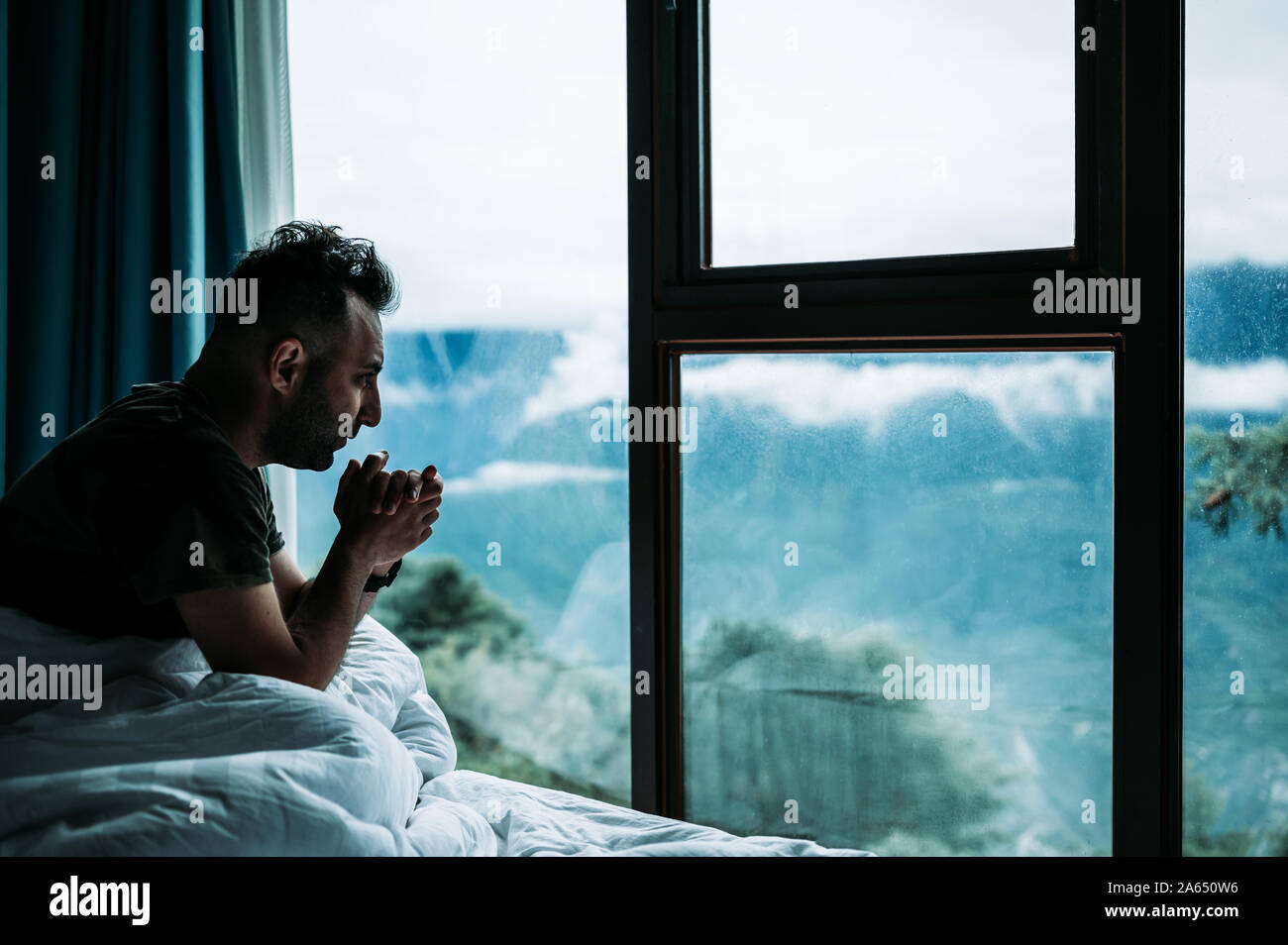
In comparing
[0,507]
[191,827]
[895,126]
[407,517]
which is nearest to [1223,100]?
[895,126]

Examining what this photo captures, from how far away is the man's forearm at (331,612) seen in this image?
1115 millimetres

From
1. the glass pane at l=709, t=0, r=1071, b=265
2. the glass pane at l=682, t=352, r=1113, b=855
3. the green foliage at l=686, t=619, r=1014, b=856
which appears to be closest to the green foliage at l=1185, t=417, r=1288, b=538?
the glass pane at l=682, t=352, r=1113, b=855

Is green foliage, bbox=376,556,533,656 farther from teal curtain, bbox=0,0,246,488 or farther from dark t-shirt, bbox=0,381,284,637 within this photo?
dark t-shirt, bbox=0,381,284,637

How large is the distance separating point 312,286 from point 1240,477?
1.39 metres

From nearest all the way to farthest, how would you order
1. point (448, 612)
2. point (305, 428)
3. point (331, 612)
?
point (331, 612) → point (305, 428) → point (448, 612)

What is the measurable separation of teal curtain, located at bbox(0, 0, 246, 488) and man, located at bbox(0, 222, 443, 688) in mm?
557

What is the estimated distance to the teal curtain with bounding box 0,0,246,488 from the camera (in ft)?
5.79

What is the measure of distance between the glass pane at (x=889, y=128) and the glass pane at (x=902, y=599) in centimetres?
22

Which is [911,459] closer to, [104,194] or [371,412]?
[371,412]

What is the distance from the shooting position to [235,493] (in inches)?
41.4

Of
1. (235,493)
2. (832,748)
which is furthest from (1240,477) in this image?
(235,493)

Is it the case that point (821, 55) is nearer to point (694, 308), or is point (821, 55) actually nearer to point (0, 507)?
point (694, 308)

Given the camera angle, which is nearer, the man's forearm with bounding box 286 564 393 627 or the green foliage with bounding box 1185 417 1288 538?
the man's forearm with bounding box 286 564 393 627

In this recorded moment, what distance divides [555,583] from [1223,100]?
4.76 ft
